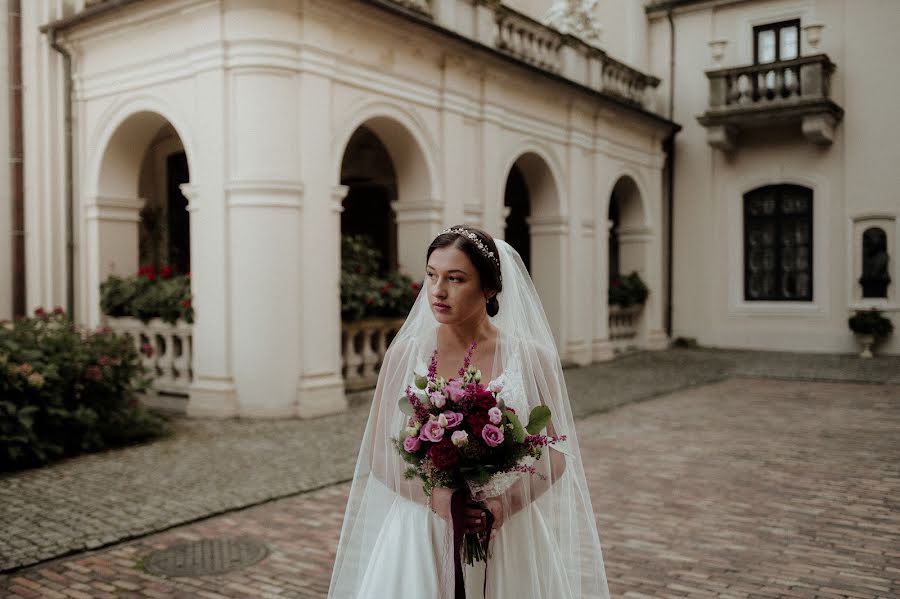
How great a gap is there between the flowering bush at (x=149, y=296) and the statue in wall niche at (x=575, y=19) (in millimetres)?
10082

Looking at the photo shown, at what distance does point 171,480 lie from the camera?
7.07 m

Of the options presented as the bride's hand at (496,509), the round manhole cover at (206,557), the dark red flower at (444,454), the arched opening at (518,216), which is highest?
the arched opening at (518,216)

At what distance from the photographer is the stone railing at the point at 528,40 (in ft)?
46.4

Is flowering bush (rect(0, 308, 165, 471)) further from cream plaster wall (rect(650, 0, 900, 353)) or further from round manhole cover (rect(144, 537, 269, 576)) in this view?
cream plaster wall (rect(650, 0, 900, 353))

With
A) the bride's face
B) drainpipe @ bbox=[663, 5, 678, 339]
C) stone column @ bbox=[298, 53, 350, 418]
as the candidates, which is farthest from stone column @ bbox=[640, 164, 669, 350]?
the bride's face

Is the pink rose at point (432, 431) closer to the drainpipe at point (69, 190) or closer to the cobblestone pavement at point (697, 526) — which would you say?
the cobblestone pavement at point (697, 526)

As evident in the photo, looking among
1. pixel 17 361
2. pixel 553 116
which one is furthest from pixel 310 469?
pixel 553 116

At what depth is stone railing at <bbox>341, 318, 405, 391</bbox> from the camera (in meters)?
11.3

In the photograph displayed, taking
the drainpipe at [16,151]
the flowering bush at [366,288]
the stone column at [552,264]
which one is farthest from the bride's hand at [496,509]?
the stone column at [552,264]

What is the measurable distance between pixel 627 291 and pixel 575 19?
6.08 meters

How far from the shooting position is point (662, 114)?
2022 cm

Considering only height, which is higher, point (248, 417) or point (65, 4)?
point (65, 4)

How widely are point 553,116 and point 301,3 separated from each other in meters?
6.74

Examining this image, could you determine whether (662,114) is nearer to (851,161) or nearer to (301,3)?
(851,161)
